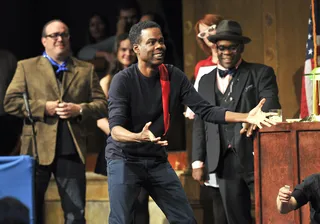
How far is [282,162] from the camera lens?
5664 millimetres

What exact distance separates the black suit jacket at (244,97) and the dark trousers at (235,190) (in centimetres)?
7

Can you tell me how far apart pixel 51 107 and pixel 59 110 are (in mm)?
74

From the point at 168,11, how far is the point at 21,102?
2686 mm

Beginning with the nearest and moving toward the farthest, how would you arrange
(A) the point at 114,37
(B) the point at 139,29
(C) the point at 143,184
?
(C) the point at 143,184 < (B) the point at 139,29 < (A) the point at 114,37

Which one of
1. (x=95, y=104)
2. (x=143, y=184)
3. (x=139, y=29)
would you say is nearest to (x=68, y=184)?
(x=95, y=104)

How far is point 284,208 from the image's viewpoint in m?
4.96

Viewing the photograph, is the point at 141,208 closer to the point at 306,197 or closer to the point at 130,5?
the point at 306,197

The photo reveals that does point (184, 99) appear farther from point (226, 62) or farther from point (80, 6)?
point (80, 6)

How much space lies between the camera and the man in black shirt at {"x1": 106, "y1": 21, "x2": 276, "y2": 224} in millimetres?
5320

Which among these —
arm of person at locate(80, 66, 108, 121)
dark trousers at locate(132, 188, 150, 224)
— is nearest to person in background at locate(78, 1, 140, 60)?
arm of person at locate(80, 66, 108, 121)

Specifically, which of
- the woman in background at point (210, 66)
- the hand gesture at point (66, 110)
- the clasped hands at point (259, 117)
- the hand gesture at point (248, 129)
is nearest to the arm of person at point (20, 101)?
the hand gesture at point (66, 110)

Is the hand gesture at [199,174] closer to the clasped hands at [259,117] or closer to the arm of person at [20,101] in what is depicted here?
the clasped hands at [259,117]

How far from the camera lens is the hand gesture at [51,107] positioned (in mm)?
6688

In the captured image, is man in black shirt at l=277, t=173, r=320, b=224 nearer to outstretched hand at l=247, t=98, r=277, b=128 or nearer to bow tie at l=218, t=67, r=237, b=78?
outstretched hand at l=247, t=98, r=277, b=128
